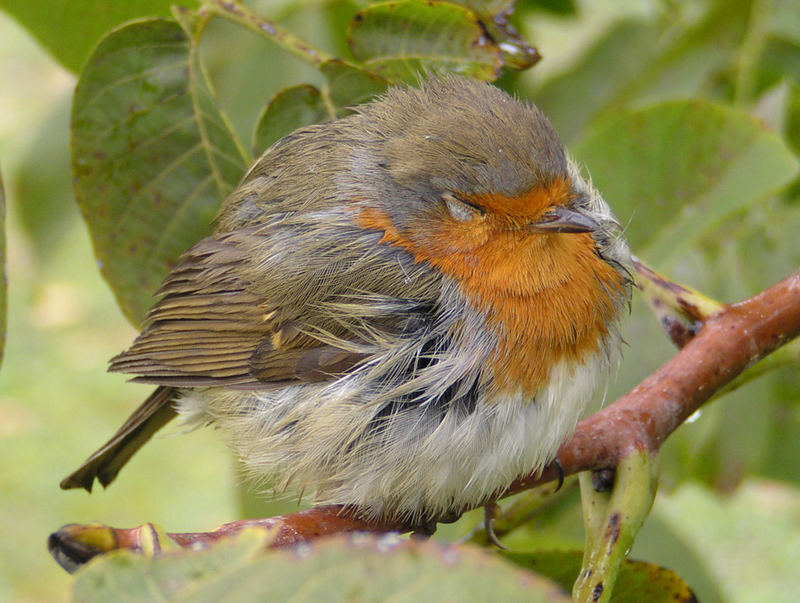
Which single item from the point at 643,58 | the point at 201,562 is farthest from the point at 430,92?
the point at 201,562

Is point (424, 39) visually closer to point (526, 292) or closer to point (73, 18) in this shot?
point (526, 292)

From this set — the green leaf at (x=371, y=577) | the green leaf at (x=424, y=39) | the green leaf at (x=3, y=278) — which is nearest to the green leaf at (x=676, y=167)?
the green leaf at (x=424, y=39)

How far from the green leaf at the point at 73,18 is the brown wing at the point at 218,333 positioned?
604 millimetres

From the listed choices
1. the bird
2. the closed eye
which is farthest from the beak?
the closed eye

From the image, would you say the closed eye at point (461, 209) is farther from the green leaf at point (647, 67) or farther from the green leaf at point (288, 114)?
the green leaf at point (647, 67)

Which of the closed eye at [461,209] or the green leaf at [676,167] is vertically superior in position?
the closed eye at [461,209]

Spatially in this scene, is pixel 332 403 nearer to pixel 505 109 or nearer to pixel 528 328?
pixel 528 328

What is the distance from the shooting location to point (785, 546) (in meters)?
6.17

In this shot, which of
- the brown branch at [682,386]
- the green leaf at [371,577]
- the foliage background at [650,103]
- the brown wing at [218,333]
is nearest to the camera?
the green leaf at [371,577]

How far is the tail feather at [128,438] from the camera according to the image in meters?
2.59

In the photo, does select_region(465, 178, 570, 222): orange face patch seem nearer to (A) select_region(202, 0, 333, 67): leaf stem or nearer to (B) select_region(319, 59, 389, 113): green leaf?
(B) select_region(319, 59, 389, 113): green leaf

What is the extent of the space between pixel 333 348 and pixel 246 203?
0.49 metres

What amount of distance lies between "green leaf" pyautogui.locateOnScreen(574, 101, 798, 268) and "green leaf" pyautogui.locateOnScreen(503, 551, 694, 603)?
95 cm

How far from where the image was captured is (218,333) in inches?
98.8
